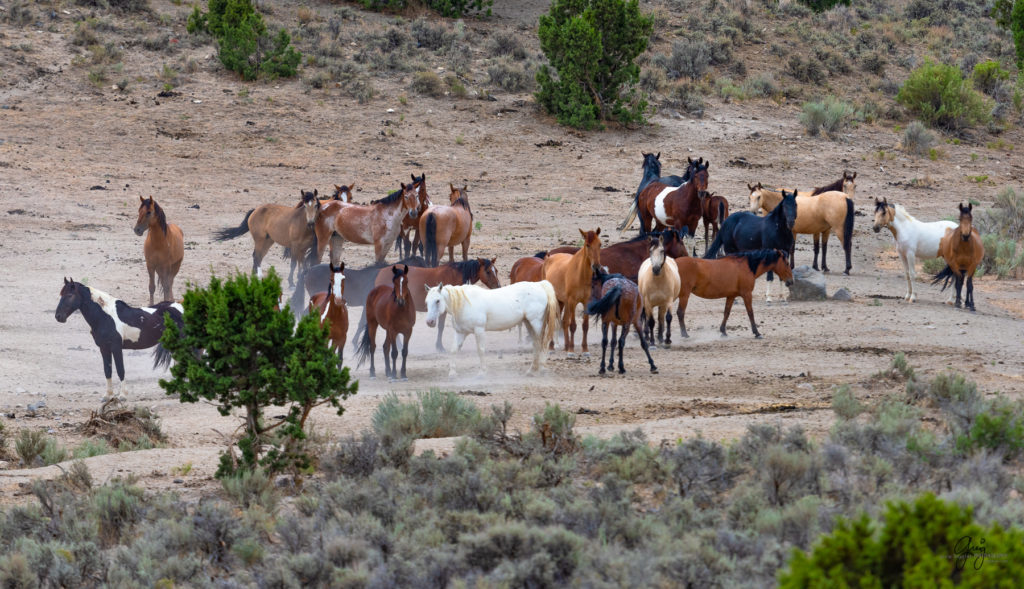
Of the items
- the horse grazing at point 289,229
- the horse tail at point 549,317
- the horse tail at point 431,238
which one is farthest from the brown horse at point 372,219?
the horse tail at point 549,317

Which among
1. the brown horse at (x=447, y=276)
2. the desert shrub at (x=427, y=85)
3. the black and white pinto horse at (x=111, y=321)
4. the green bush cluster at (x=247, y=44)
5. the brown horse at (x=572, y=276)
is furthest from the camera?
the desert shrub at (x=427, y=85)

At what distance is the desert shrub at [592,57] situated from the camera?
28891 mm

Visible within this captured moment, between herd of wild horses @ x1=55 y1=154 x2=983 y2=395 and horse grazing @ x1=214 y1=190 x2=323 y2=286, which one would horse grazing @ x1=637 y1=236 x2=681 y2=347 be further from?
horse grazing @ x1=214 y1=190 x2=323 y2=286

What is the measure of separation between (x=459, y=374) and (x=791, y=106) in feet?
77.4

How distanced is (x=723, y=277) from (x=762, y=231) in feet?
10.8

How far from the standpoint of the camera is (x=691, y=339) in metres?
15.6

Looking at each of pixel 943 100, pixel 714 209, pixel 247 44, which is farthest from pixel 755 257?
pixel 943 100

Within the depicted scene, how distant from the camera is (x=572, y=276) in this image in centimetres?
1410

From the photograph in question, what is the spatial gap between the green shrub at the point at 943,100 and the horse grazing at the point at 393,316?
24897 millimetres

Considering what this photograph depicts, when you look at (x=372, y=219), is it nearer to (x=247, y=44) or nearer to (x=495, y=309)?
(x=495, y=309)

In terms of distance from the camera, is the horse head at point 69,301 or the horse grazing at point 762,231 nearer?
the horse head at point 69,301

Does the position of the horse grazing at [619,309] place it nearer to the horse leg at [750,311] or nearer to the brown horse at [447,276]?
the brown horse at [447,276]

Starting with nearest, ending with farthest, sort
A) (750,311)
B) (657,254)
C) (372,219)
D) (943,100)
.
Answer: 1. (657,254)
2. (750,311)
3. (372,219)
4. (943,100)

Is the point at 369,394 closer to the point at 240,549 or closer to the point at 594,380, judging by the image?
the point at 594,380
